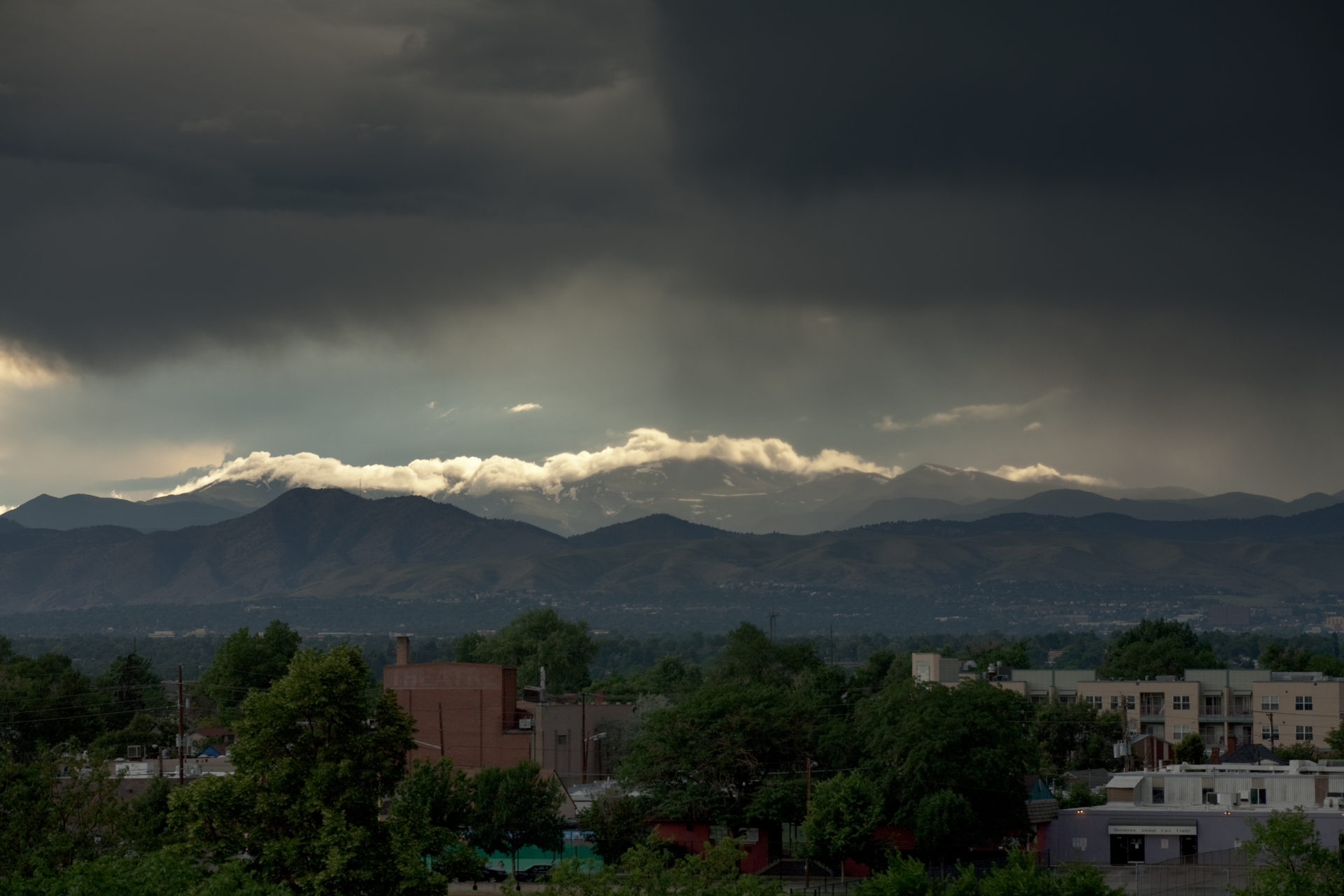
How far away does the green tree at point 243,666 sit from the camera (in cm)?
16775

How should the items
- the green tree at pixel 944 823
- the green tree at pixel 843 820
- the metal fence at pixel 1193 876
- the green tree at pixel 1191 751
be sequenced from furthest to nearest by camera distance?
the green tree at pixel 1191 751
the green tree at pixel 843 820
the green tree at pixel 944 823
the metal fence at pixel 1193 876

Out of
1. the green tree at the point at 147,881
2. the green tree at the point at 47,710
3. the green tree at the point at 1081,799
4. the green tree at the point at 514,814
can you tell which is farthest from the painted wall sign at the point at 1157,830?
the green tree at the point at 47,710

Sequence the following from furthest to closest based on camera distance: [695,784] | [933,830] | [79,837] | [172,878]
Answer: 1. [695,784]
2. [933,830]
3. [79,837]
4. [172,878]

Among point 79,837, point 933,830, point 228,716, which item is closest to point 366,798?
point 79,837

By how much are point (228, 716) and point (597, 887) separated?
108 m

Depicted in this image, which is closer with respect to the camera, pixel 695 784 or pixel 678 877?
pixel 678 877

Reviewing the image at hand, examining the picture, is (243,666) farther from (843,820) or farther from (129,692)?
(843,820)

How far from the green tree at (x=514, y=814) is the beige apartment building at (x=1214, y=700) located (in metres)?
73.2

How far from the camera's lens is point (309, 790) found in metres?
58.5

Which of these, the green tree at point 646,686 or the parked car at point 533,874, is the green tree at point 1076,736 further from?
the parked car at point 533,874

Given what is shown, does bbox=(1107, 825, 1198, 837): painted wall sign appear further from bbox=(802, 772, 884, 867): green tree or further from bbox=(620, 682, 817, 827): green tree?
bbox=(620, 682, 817, 827): green tree

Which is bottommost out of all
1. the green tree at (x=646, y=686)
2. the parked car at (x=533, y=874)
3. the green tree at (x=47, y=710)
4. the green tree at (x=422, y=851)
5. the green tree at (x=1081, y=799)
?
the parked car at (x=533, y=874)

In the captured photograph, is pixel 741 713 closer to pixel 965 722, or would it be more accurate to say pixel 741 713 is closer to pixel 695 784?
pixel 695 784

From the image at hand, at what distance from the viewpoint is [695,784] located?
96250mm
